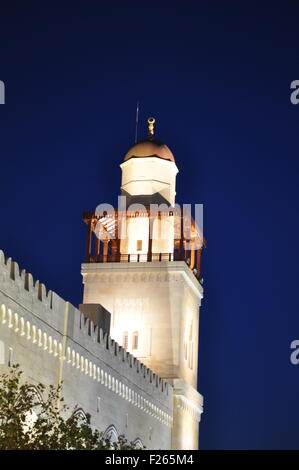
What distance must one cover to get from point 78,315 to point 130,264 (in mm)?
21349

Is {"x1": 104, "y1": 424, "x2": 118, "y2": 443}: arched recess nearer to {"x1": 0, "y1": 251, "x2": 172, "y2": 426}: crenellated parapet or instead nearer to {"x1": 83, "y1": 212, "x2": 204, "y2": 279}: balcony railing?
{"x1": 0, "y1": 251, "x2": 172, "y2": 426}: crenellated parapet

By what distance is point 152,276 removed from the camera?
2613 inches

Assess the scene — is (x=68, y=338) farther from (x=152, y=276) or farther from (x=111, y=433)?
(x=152, y=276)

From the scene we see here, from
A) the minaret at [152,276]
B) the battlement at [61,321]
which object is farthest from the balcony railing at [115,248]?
the battlement at [61,321]

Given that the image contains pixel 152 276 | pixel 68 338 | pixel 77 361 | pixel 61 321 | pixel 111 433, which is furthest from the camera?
pixel 152 276

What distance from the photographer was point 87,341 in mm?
46312

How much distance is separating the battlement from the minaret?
922 centimetres

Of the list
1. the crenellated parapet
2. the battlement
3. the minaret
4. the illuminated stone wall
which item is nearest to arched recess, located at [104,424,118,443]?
the illuminated stone wall

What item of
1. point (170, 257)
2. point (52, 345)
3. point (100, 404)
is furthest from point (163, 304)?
point (52, 345)

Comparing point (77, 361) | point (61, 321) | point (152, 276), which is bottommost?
point (77, 361)

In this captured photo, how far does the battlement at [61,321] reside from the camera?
3778 centimetres

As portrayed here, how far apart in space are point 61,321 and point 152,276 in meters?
23.6

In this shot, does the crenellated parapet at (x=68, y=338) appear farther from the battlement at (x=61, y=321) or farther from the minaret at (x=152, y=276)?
the minaret at (x=152, y=276)

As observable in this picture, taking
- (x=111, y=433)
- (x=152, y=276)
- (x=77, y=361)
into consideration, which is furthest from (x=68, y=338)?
(x=152, y=276)
